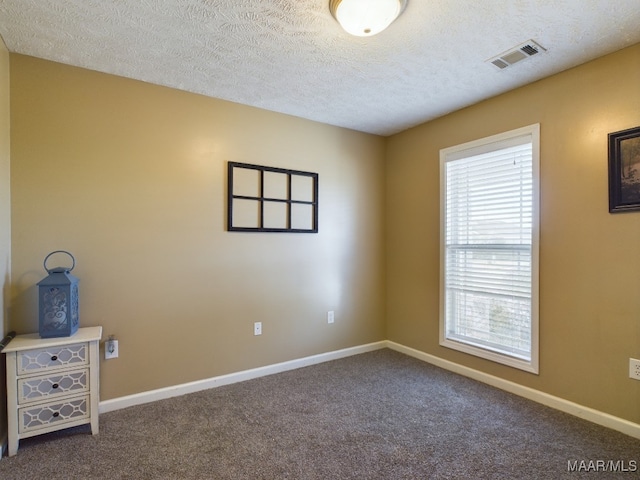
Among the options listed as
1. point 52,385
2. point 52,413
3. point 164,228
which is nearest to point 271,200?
point 164,228

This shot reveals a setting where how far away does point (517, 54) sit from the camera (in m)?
2.18

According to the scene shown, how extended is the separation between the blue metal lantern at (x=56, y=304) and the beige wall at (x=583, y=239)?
3058 mm

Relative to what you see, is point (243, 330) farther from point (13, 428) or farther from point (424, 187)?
point (424, 187)

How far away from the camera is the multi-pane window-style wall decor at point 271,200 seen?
294cm

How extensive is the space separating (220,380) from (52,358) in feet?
3.97

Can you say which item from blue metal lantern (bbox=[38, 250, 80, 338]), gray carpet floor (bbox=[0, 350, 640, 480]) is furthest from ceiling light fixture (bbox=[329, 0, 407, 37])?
gray carpet floor (bbox=[0, 350, 640, 480])

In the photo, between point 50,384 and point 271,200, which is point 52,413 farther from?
point 271,200

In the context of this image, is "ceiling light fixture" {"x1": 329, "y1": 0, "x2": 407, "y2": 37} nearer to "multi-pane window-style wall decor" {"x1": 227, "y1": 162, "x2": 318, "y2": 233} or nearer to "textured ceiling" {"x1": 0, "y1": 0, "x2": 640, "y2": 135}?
"textured ceiling" {"x1": 0, "y1": 0, "x2": 640, "y2": 135}

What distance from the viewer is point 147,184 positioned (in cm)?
257

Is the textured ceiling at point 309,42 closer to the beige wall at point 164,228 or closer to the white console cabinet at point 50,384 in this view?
the beige wall at point 164,228

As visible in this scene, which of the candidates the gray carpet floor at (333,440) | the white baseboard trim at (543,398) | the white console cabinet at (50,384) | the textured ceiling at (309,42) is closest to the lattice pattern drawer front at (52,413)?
the white console cabinet at (50,384)

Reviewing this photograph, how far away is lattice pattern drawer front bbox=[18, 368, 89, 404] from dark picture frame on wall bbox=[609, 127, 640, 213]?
3.43 meters

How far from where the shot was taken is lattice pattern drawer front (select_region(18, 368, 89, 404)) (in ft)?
6.36

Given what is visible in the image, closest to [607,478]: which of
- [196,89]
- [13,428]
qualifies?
[13,428]
